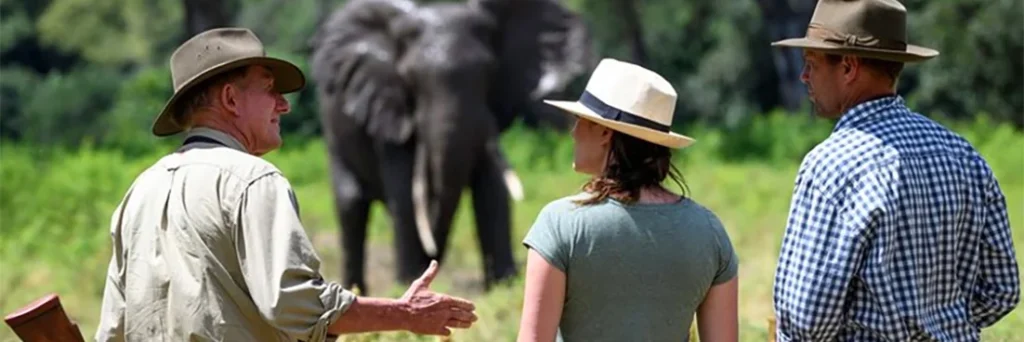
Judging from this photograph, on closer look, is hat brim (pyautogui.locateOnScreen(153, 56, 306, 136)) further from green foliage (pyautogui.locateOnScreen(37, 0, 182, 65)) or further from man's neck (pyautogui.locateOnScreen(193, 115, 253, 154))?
green foliage (pyautogui.locateOnScreen(37, 0, 182, 65))

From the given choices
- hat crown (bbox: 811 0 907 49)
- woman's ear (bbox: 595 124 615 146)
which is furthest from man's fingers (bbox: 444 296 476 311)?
hat crown (bbox: 811 0 907 49)

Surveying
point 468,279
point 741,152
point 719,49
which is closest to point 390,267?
point 468,279

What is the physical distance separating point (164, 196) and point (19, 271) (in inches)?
452

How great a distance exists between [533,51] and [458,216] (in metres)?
5.24

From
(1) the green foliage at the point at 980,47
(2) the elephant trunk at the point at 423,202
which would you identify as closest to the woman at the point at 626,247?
(2) the elephant trunk at the point at 423,202

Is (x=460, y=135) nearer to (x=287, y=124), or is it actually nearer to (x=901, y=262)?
(x=901, y=262)

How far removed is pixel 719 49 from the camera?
144 feet

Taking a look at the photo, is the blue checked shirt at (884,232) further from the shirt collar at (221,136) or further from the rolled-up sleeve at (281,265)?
the shirt collar at (221,136)

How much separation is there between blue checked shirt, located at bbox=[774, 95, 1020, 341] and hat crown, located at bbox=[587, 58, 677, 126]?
0.41m

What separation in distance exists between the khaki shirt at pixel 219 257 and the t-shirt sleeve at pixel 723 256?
885 millimetres

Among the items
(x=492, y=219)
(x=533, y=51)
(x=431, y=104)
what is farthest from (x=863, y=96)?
(x=533, y=51)

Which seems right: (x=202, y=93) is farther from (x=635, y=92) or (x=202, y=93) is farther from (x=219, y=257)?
(x=635, y=92)

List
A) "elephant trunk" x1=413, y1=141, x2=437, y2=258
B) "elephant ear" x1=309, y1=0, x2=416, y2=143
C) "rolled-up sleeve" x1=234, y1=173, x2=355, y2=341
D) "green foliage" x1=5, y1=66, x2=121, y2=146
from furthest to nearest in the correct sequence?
"green foliage" x1=5, y1=66, x2=121, y2=146, "elephant ear" x1=309, y1=0, x2=416, y2=143, "elephant trunk" x1=413, y1=141, x2=437, y2=258, "rolled-up sleeve" x1=234, y1=173, x2=355, y2=341

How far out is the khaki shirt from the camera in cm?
408
